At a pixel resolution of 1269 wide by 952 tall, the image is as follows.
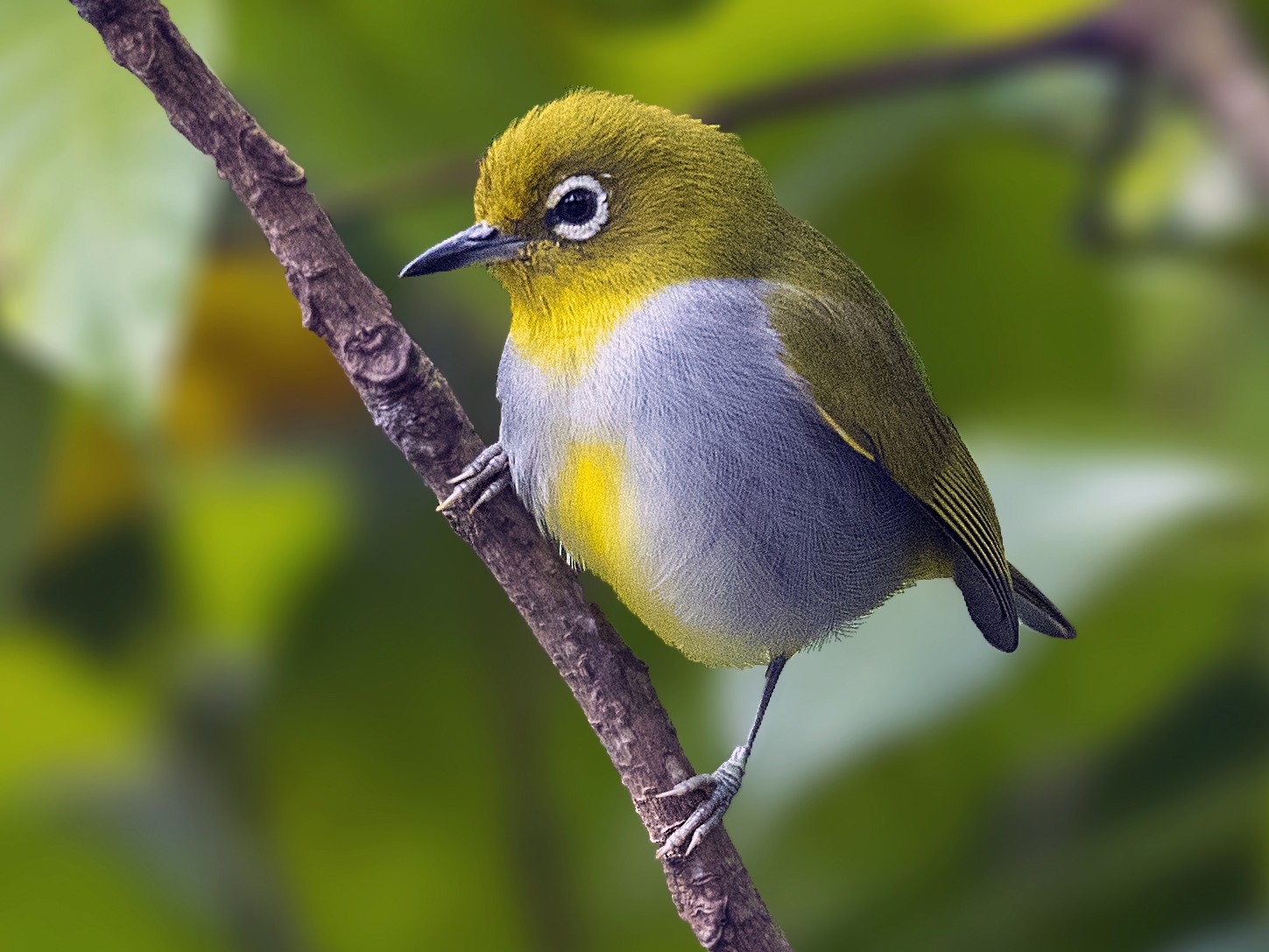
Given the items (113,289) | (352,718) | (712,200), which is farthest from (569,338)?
(352,718)

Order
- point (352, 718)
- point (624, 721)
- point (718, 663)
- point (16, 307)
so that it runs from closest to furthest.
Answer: point (624, 721), point (718, 663), point (16, 307), point (352, 718)

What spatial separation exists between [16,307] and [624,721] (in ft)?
2.85

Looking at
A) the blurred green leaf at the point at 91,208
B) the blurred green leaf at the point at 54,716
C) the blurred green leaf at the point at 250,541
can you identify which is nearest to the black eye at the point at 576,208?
the blurred green leaf at the point at 91,208

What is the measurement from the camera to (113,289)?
146 cm

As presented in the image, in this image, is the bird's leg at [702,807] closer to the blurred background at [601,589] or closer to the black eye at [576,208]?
the black eye at [576,208]

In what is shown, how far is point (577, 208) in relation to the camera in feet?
3.34

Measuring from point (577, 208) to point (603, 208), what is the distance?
2cm

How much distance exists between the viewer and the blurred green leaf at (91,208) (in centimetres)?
145

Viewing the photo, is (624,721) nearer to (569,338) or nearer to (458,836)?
(569,338)

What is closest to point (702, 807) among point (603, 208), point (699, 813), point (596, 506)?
point (699, 813)

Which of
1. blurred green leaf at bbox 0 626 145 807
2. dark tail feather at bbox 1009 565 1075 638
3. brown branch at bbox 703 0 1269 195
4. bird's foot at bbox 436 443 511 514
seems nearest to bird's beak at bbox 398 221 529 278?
bird's foot at bbox 436 443 511 514

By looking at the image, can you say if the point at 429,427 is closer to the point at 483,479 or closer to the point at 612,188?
the point at 483,479

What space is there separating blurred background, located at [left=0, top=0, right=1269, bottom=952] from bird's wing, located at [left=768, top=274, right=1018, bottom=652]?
57 centimetres

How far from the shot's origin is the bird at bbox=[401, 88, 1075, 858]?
3.29 ft
